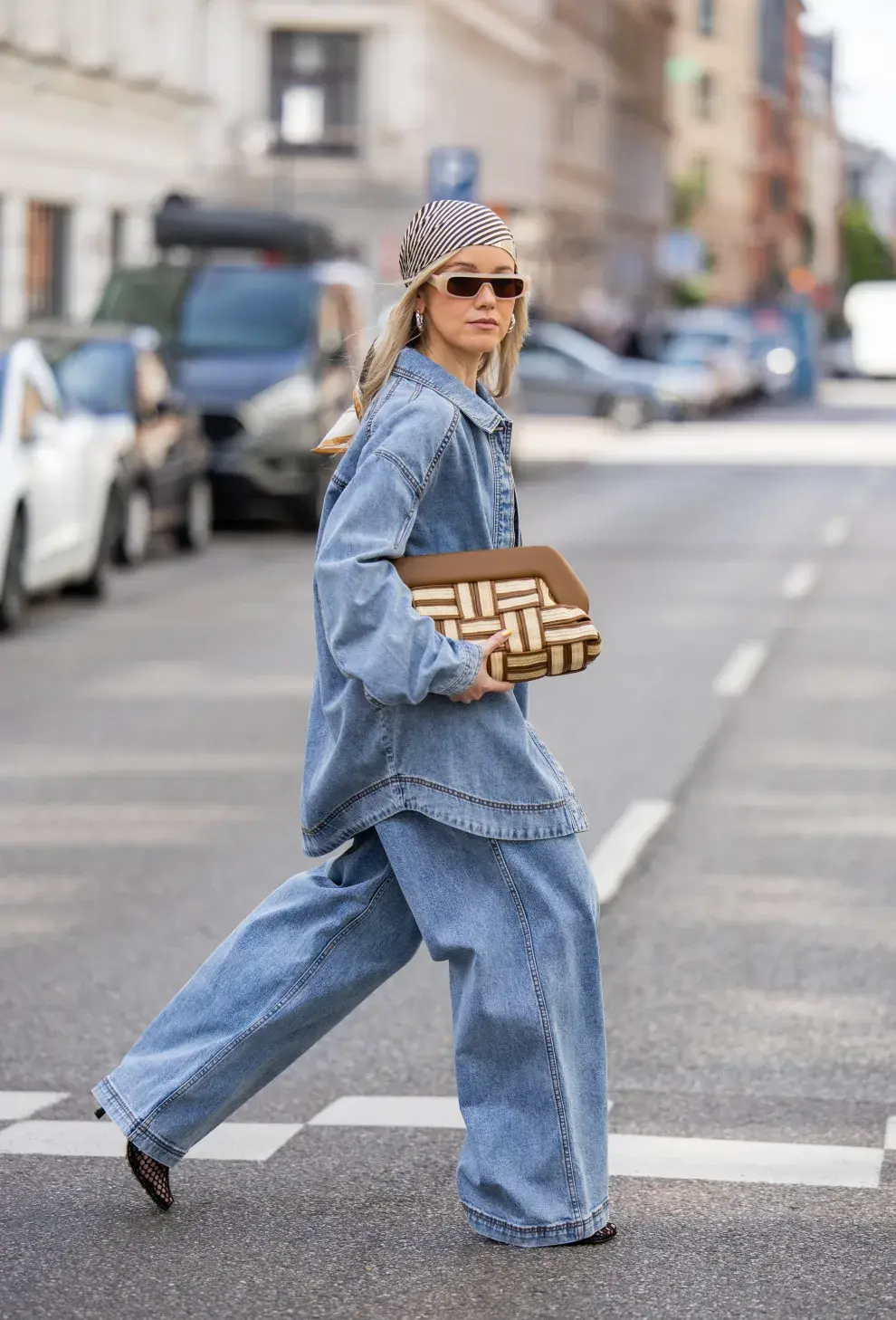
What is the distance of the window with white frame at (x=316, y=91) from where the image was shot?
57656 mm

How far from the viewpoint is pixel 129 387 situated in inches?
762

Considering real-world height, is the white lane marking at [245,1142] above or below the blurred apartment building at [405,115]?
below

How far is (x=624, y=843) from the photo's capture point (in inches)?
364

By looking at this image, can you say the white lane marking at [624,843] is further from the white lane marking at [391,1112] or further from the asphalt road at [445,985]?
the white lane marking at [391,1112]

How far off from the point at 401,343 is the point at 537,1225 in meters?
1.48

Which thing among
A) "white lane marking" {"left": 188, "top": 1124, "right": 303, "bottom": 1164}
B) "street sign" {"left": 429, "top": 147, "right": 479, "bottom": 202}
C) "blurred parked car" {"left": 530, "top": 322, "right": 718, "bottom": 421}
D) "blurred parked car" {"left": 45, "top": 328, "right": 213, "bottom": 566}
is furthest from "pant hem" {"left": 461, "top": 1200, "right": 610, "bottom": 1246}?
"blurred parked car" {"left": 530, "top": 322, "right": 718, "bottom": 421}

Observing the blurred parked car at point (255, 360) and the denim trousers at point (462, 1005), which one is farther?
the blurred parked car at point (255, 360)

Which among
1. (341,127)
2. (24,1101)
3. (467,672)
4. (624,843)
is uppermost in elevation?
(341,127)

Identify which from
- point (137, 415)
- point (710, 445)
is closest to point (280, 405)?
point (137, 415)

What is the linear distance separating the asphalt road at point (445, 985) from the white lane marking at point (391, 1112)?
0.12 ft

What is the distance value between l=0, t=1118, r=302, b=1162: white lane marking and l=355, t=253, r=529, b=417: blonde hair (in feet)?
5.09

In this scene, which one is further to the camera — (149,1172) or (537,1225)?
(149,1172)

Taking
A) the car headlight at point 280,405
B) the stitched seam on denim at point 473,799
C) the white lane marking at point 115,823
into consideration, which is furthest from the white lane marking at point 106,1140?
the car headlight at point 280,405

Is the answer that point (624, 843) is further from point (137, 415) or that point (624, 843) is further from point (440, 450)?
point (137, 415)
